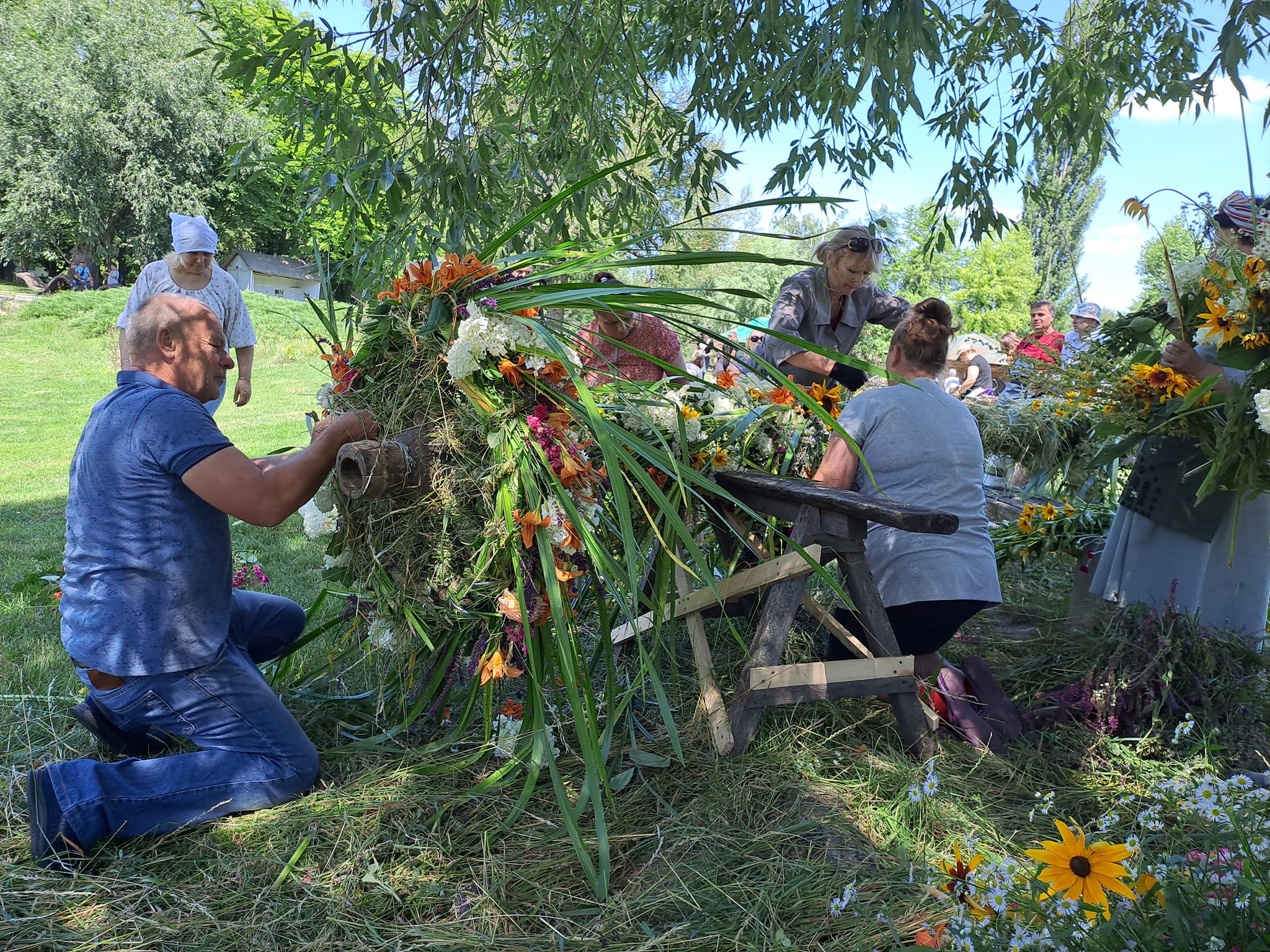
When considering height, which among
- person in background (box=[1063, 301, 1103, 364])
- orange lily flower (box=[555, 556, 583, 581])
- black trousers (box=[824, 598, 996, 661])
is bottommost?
black trousers (box=[824, 598, 996, 661])

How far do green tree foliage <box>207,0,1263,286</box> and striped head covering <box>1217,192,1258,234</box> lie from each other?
431 millimetres

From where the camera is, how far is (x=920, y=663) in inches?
→ 112

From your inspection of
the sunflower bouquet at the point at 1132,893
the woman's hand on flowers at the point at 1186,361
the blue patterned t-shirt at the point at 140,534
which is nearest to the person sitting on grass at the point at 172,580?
the blue patterned t-shirt at the point at 140,534

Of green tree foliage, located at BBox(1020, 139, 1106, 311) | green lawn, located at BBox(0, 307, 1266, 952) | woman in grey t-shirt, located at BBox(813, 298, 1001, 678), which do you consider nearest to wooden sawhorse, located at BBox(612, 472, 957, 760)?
green lawn, located at BBox(0, 307, 1266, 952)

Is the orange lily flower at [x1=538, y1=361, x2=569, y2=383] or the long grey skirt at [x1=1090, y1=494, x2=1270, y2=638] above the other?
the orange lily flower at [x1=538, y1=361, x2=569, y2=383]

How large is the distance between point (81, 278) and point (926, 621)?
33365 millimetres

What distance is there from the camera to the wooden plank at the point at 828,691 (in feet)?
7.91

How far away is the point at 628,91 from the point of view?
4664 mm

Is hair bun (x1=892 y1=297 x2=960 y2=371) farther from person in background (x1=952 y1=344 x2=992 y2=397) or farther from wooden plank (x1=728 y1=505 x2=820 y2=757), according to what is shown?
person in background (x1=952 y1=344 x2=992 y2=397)

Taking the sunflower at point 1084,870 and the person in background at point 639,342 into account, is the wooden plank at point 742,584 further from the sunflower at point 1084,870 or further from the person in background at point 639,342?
the sunflower at point 1084,870

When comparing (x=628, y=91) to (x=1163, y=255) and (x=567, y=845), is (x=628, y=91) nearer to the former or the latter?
(x=1163, y=255)

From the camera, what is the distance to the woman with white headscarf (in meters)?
4.42

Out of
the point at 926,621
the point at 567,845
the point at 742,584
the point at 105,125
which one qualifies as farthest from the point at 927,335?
the point at 105,125

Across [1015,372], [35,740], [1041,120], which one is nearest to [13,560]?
[35,740]
